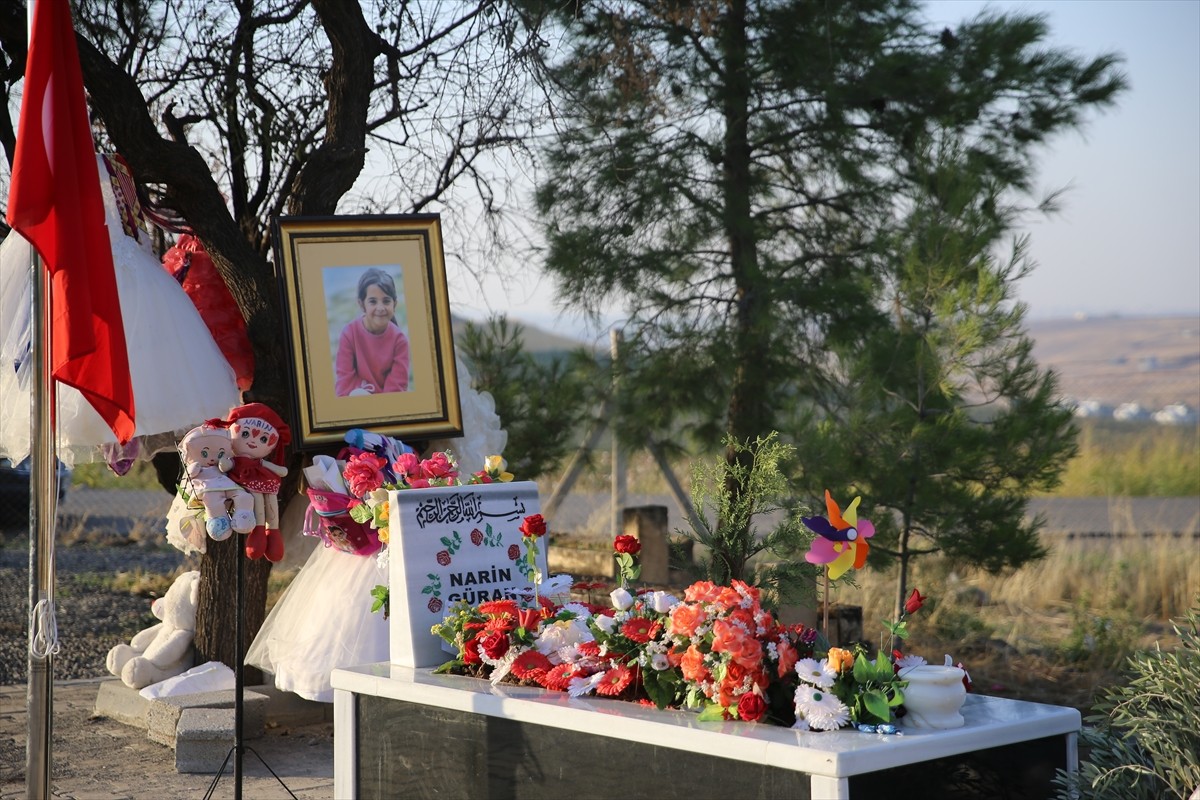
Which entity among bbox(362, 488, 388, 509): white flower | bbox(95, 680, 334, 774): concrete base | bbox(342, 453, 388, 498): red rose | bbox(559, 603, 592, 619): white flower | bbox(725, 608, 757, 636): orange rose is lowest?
bbox(95, 680, 334, 774): concrete base

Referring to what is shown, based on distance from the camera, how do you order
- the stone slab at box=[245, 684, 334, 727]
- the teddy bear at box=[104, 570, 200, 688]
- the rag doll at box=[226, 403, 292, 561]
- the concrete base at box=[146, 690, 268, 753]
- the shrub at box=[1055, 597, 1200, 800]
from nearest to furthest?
1. the shrub at box=[1055, 597, 1200, 800]
2. the rag doll at box=[226, 403, 292, 561]
3. the concrete base at box=[146, 690, 268, 753]
4. the stone slab at box=[245, 684, 334, 727]
5. the teddy bear at box=[104, 570, 200, 688]

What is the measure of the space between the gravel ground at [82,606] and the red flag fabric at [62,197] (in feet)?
8.46

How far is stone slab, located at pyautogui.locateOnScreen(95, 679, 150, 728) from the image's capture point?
5969 millimetres

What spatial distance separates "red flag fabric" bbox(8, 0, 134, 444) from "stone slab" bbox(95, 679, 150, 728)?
2865mm

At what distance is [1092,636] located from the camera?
7.84 metres

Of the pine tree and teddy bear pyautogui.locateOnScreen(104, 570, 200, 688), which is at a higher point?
the pine tree

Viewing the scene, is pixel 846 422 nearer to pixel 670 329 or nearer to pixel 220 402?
pixel 670 329

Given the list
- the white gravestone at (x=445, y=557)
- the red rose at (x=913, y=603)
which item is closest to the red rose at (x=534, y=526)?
the white gravestone at (x=445, y=557)

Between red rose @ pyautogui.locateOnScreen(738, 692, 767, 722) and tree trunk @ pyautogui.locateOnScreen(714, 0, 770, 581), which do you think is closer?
red rose @ pyautogui.locateOnScreen(738, 692, 767, 722)

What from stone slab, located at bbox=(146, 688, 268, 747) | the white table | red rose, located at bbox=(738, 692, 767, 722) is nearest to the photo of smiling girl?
stone slab, located at bbox=(146, 688, 268, 747)

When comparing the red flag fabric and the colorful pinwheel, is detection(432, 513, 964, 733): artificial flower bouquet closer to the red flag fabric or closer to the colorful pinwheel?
the colorful pinwheel

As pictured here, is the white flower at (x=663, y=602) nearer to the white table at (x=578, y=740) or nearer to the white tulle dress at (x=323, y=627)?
the white table at (x=578, y=740)

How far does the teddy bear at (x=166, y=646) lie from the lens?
6.14m

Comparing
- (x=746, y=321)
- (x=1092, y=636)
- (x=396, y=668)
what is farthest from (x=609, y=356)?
(x=396, y=668)
